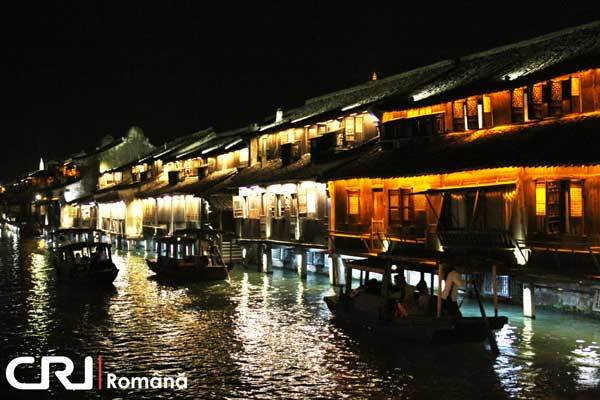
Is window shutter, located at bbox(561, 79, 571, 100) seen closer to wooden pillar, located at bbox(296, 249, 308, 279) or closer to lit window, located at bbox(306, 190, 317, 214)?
lit window, located at bbox(306, 190, 317, 214)

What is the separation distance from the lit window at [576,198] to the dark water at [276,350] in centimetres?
465

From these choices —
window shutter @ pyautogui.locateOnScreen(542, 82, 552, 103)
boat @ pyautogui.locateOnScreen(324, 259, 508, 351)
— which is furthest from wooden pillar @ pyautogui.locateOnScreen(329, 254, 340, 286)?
window shutter @ pyautogui.locateOnScreen(542, 82, 552, 103)

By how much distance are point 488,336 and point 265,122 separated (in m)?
42.4

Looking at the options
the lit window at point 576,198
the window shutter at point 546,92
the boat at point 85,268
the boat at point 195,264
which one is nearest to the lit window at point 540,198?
the lit window at point 576,198

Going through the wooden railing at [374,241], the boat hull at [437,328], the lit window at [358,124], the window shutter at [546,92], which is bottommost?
the boat hull at [437,328]

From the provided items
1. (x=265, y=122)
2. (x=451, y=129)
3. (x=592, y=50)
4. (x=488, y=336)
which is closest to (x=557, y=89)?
(x=592, y=50)

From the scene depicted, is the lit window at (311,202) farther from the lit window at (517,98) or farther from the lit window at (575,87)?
the lit window at (575,87)

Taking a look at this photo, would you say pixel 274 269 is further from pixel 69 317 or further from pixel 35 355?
pixel 35 355

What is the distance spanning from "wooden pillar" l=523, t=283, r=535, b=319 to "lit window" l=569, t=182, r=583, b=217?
3.85m

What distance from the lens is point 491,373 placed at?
2038 centimetres

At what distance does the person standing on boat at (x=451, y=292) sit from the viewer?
23.6 m

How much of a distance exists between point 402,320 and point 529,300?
23.9 feet

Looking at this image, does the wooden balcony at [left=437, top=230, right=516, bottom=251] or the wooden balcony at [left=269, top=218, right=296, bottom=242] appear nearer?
the wooden balcony at [left=437, top=230, right=516, bottom=251]

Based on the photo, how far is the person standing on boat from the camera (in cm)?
2359
